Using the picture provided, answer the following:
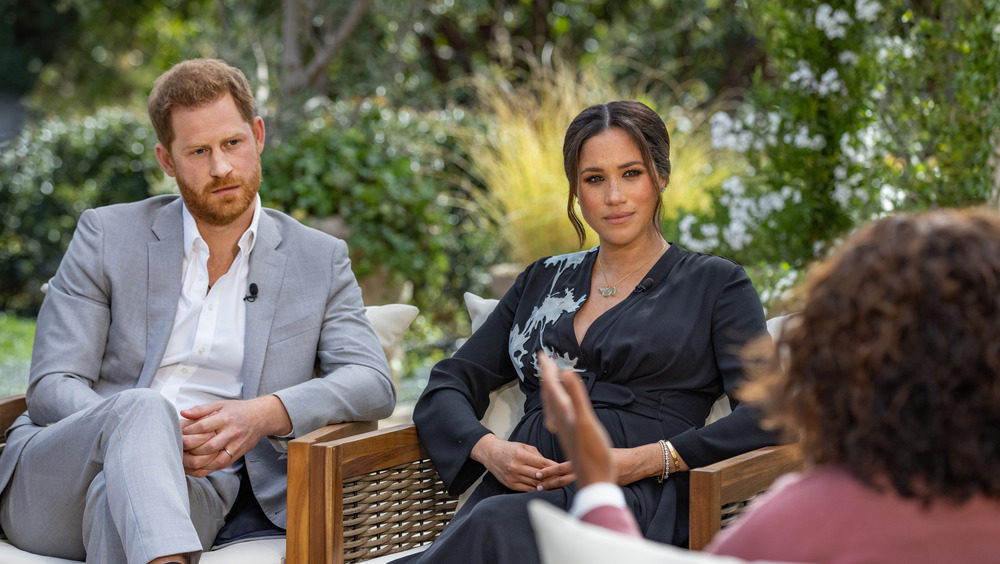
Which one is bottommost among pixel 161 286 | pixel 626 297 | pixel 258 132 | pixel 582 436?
pixel 582 436

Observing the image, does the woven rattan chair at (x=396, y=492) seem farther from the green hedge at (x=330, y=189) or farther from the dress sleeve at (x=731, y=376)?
the green hedge at (x=330, y=189)

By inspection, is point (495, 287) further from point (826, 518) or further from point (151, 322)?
point (826, 518)

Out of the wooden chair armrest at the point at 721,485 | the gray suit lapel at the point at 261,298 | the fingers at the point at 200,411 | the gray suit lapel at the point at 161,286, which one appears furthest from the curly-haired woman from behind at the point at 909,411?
the gray suit lapel at the point at 161,286

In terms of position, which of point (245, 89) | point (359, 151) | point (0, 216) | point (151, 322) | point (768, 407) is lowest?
point (768, 407)

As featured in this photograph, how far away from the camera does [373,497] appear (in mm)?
2361

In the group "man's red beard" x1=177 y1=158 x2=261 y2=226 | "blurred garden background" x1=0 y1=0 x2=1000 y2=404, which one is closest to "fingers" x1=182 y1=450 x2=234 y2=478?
"man's red beard" x1=177 y1=158 x2=261 y2=226

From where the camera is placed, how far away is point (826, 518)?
40.4 inches

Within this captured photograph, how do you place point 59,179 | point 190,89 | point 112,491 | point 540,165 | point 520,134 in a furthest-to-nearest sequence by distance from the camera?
point 59,179 < point 520,134 < point 540,165 < point 190,89 < point 112,491

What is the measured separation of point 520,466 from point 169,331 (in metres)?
0.99

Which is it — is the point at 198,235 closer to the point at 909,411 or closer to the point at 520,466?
the point at 520,466

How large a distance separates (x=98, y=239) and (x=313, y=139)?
3239 mm

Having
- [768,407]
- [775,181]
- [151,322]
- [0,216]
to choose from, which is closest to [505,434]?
[151,322]

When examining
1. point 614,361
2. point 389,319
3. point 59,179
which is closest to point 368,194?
point 389,319

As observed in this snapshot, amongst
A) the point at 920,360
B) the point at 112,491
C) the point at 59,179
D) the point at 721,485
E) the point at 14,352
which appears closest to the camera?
the point at 920,360
